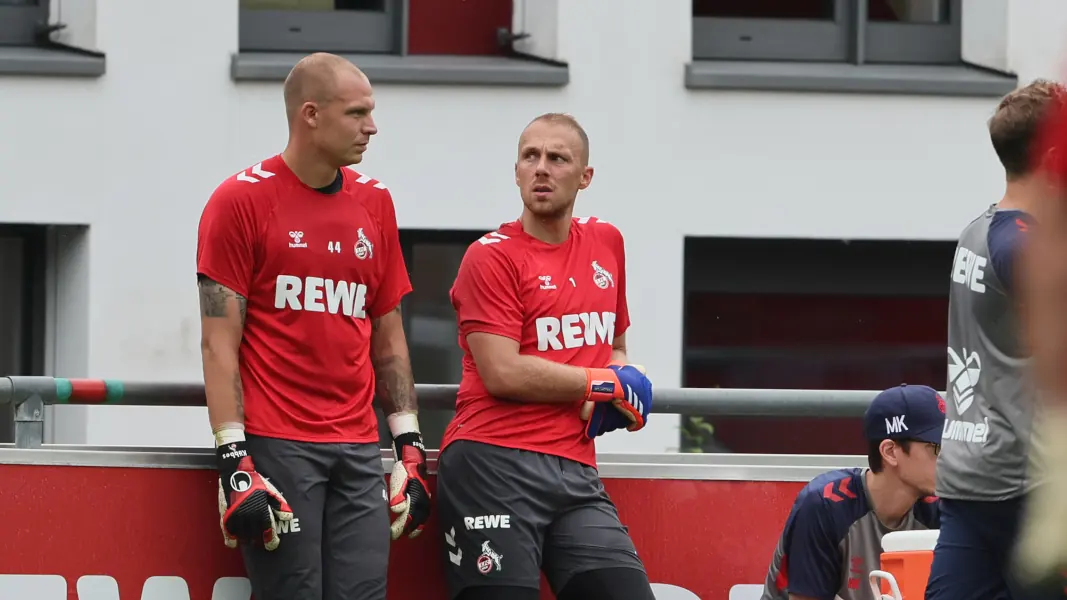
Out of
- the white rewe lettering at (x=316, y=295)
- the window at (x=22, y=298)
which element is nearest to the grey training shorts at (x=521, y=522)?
the white rewe lettering at (x=316, y=295)

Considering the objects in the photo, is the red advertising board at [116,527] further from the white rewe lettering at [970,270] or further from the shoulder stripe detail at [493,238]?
the white rewe lettering at [970,270]

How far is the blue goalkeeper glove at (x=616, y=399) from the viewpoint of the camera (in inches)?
189

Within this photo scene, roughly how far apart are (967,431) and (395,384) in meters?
1.63

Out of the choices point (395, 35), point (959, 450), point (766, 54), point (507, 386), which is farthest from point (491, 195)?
point (959, 450)

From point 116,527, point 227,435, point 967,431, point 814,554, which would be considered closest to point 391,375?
point 227,435

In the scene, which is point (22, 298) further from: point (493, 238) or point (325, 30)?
point (493, 238)

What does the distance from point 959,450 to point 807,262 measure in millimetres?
7774

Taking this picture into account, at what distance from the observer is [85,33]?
1050cm

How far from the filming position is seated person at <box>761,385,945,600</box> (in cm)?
498

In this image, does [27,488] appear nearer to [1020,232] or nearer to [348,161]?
[348,161]

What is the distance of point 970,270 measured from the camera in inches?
157

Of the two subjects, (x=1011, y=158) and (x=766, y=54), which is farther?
(x=766, y=54)

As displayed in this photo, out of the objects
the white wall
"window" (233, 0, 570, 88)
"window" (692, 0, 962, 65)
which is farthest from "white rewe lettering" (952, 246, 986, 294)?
"window" (692, 0, 962, 65)

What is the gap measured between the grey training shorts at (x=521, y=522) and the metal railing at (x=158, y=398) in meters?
0.43
